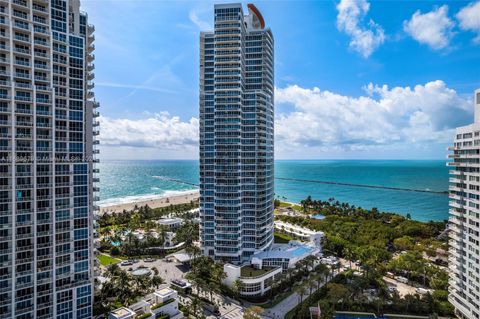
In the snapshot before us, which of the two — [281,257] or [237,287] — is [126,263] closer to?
[237,287]

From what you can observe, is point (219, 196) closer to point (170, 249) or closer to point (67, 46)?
point (170, 249)

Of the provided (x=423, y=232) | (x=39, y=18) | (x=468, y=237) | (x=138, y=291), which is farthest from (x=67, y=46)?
(x=423, y=232)

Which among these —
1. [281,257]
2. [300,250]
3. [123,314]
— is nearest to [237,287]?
[281,257]

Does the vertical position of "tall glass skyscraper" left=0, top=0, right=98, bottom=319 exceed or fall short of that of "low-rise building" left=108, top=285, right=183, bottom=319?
it exceeds it

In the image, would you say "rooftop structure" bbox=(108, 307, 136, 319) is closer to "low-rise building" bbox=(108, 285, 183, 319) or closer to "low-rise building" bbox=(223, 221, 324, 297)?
"low-rise building" bbox=(108, 285, 183, 319)

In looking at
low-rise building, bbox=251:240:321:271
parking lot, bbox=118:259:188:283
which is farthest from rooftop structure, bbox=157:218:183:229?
low-rise building, bbox=251:240:321:271

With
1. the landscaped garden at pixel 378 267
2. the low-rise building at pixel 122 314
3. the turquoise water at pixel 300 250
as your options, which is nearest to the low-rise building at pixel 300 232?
the landscaped garden at pixel 378 267

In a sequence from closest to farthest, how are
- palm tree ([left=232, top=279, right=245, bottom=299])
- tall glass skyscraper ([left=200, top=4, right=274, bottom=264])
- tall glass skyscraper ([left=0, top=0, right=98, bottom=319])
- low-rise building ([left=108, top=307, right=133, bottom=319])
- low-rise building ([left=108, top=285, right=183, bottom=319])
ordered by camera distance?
tall glass skyscraper ([left=0, top=0, right=98, bottom=319]) < low-rise building ([left=108, top=307, right=133, bottom=319]) < low-rise building ([left=108, top=285, right=183, bottom=319]) < palm tree ([left=232, top=279, right=245, bottom=299]) < tall glass skyscraper ([left=200, top=4, right=274, bottom=264])
